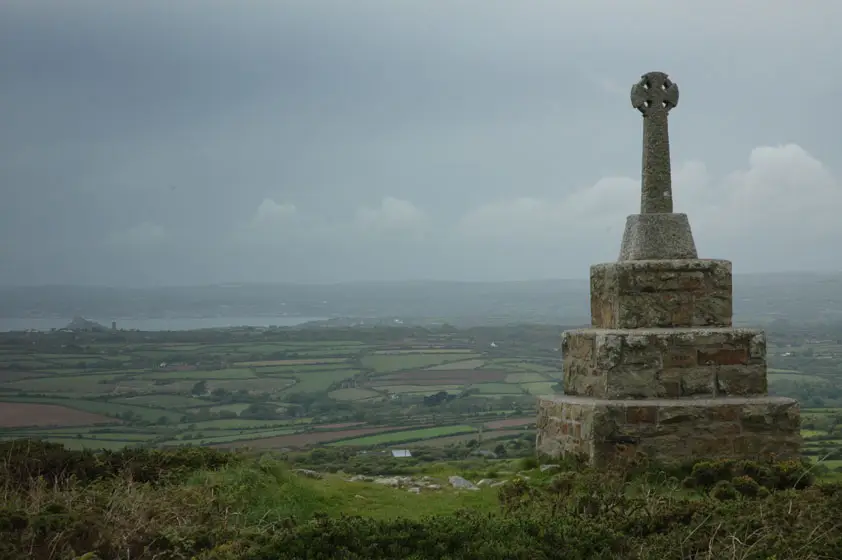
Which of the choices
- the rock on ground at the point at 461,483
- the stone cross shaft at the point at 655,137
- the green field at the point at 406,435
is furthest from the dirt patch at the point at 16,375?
the stone cross shaft at the point at 655,137

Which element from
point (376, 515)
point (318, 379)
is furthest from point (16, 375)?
point (376, 515)

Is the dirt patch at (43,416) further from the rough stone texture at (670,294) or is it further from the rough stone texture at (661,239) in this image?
the rough stone texture at (661,239)

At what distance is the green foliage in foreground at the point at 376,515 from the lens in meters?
6.50

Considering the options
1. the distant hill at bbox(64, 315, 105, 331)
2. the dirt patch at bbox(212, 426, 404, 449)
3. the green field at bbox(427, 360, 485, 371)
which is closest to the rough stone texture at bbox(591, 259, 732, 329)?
the dirt patch at bbox(212, 426, 404, 449)

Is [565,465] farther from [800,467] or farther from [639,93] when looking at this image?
[639,93]

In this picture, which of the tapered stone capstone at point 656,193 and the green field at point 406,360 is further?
the green field at point 406,360


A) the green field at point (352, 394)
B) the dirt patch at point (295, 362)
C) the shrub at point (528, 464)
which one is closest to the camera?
the shrub at point (528, 464)

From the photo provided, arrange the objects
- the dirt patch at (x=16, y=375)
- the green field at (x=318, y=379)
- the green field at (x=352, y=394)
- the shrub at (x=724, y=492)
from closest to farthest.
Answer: the shrub at (x=724, y=492), the dirt patch at (x=16, y=375), the green field at (x=352, y=394), the green field at (x=318, y=379)

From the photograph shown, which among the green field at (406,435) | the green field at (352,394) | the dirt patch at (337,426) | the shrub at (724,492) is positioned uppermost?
the shrub at (724,492)

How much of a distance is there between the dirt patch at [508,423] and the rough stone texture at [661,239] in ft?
27.0

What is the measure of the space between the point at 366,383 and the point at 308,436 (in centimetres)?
842

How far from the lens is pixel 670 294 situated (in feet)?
35.4

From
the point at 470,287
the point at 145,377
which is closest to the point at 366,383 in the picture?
the point at 145,377

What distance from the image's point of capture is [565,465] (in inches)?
406
